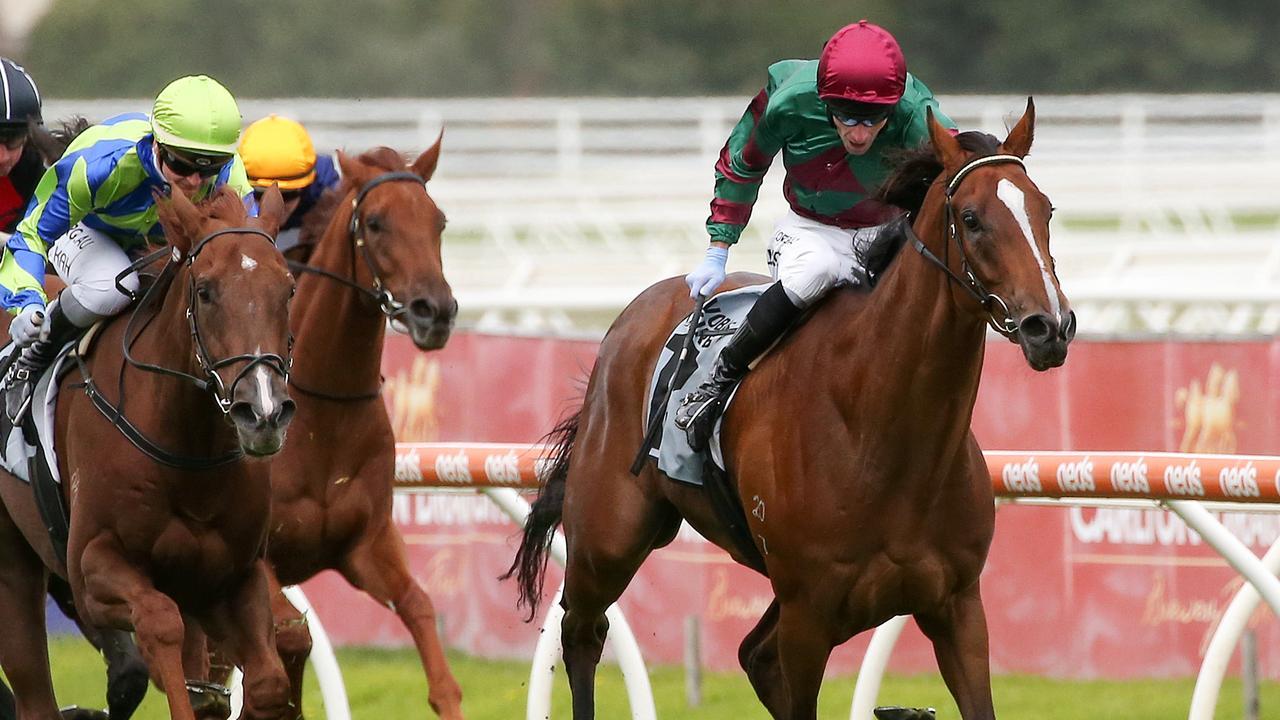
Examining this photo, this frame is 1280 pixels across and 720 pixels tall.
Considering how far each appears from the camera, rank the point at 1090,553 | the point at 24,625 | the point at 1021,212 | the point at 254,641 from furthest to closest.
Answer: the point at 1090,553
the point at 24,625
the point at 254,641
the point at 1021,212

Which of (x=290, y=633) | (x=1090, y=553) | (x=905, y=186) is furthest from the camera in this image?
(x=1090, y=553)

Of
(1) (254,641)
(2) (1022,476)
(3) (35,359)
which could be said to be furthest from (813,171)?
(3) (35,359)

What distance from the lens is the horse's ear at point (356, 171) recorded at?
22.3ft

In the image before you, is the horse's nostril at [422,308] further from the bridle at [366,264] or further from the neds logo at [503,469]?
the neds logo at [503,469]

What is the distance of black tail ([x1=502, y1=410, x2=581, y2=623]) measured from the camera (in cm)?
645

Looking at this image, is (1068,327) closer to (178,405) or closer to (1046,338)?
(1046,338)

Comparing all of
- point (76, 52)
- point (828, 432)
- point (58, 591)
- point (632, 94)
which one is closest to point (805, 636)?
point (828, 432)

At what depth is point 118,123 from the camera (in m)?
5.96

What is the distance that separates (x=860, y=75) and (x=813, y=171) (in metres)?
0.56

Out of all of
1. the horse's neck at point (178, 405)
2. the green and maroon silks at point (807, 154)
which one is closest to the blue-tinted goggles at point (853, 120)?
the green and maroon silks at point (807, 154)

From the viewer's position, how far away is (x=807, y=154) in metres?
5.59

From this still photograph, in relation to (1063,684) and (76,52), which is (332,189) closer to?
(1063,684)

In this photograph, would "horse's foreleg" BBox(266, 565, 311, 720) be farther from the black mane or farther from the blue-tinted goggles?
the blue-tinted goggles

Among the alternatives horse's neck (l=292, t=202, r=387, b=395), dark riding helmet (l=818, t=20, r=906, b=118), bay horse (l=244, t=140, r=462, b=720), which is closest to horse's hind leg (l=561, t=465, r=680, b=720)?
bay horse (l=244, t=140, r=462, b=720)
